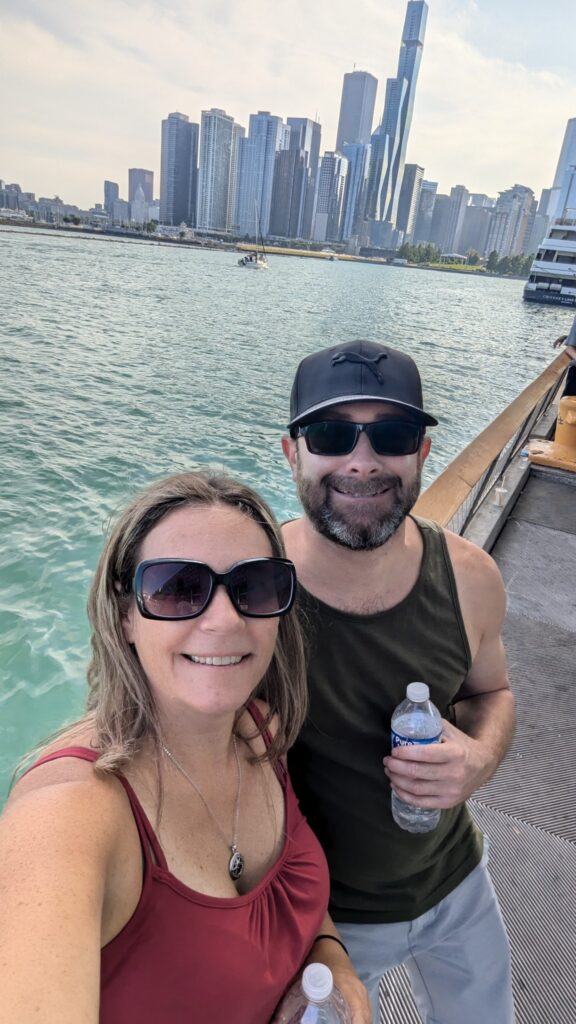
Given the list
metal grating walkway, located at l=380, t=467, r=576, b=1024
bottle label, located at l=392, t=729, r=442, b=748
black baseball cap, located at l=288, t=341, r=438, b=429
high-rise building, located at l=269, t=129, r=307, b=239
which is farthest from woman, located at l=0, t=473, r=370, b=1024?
high-rise building, located at l=269, t=129, r=307, b=239

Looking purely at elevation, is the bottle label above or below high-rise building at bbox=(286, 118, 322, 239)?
below

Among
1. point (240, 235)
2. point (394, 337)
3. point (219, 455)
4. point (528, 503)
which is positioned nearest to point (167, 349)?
point (219, 455)

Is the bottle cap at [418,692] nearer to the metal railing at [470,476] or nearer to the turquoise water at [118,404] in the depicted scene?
the turquoise water at [118,404]

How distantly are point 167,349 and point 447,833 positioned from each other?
22215 mm

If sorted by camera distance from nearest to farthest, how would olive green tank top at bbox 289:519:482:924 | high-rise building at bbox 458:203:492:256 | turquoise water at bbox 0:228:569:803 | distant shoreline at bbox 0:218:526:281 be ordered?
olive green tank top at bbox 289:519:482:924
turquoise water at bbox 0:228:569:803
distant shoreline at bbox 0:218:526:281
high-rise building at bbox 458:203:492:256

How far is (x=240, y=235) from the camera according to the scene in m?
144

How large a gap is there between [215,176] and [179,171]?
30.3 feet

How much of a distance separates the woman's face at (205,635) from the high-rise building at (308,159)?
533 ft

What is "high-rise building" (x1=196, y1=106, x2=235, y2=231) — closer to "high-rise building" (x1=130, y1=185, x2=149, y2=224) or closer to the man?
"high-rise building" (x1=130, y1=185, x2=149, y2=224)

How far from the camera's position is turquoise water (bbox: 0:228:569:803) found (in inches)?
265

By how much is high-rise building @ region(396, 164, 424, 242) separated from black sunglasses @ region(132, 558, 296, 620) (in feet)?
628

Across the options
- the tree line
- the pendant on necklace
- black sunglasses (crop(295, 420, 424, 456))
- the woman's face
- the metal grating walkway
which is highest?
the tree line

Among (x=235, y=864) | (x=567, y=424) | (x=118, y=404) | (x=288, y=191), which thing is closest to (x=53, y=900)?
(x=235, y=864)

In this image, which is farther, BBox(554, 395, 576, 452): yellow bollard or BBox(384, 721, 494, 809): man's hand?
BBox(554, 395, 576, 452): yellow bollard
